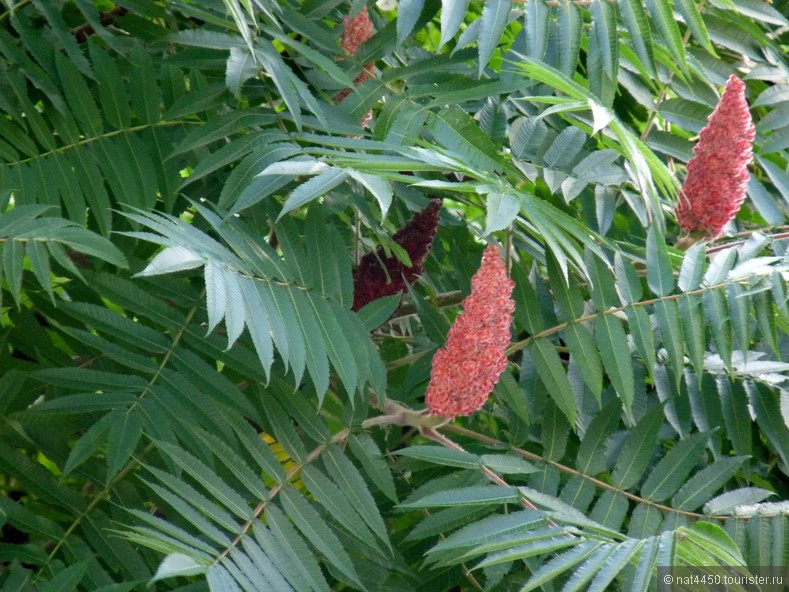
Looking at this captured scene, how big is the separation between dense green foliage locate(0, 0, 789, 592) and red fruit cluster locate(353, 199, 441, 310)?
2.3 inches

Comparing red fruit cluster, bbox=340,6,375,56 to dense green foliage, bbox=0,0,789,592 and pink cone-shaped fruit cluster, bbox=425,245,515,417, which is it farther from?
pink cone-shaped fruit cluster, bbox=425,245,515,417

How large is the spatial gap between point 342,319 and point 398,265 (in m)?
0.31

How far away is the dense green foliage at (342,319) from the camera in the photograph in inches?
77.9

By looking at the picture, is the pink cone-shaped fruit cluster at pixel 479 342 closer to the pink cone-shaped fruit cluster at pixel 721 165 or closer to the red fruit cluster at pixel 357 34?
the pink cone-shaped fruit cluster at pixel 721 165

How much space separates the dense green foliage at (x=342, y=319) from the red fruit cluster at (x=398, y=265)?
59mm

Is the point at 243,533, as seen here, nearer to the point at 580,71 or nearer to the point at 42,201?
the point at 42,201

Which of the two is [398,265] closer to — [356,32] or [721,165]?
[356,32]

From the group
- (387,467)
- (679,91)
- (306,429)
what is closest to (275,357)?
(306,429)

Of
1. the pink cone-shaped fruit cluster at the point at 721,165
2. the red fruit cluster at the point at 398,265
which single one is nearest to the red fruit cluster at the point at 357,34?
the red fruit cluster at the point at 398,265

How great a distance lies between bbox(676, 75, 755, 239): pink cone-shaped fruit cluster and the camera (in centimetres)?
230

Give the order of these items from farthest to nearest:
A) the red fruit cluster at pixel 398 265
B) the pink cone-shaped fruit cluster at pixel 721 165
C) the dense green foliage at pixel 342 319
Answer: the red fruit cluster at pixel 398 265 → the pink cone-shaped fruit cluster at pixel 721 165 → the dense green foliage at pixel 342 319

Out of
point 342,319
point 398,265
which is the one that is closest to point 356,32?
point 398,265

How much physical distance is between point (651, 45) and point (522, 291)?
63cm

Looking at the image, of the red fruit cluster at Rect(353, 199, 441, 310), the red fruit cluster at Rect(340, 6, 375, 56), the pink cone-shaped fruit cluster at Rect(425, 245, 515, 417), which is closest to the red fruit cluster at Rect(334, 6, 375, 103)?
the red fruit cluster at Rect(340, 6, 375, 56)
